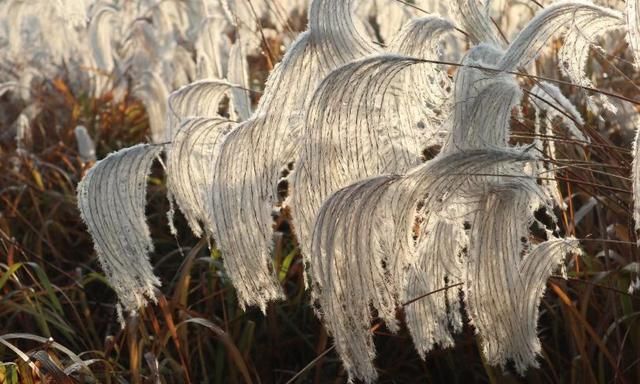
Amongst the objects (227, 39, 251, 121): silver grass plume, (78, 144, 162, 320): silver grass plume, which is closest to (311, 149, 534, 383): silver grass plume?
(78, 144, 162, 320): silver grass plume

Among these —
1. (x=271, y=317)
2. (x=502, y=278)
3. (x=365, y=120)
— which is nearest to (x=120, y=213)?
(x=365, y=120)

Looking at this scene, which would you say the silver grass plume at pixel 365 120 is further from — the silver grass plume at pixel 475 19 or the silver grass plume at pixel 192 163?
the silver grass plume at pixel 192 163

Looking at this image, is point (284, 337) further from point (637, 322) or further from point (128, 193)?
point (128, 193)

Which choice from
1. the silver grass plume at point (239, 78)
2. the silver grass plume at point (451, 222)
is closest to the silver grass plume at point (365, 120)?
the silver grass plume at point (451, 222)

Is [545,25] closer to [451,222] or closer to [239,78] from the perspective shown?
[451,222]

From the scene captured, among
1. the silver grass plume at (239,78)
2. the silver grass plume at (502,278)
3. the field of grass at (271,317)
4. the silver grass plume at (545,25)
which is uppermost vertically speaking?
the silver grass plume at (545,25)

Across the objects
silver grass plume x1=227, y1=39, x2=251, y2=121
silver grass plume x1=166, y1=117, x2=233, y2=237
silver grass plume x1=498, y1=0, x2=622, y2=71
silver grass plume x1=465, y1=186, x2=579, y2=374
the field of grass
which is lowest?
the field of grass

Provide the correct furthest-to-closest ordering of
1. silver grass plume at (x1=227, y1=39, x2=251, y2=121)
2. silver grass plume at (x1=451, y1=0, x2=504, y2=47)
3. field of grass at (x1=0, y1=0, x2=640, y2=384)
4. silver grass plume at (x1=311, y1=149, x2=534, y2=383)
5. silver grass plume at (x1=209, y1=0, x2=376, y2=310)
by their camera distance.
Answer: silver grass plume at (x1=227, y1=39, x2=251, y2=121) < field of grass at (x1=0, y1=0, x2=640, y2=384) < silver grass plume at (x1=451, y1=0, x2=504, y2=47) < silver grass plume at (x1=209, y1=0, x2=376, y2=310) < silver grass plume at (x1=311, y1=149, x2=534, y2=383)

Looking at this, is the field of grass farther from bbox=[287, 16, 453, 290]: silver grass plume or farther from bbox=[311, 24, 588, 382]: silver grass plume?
bbox=[287, 16, 453, 290]: silver grass plume
